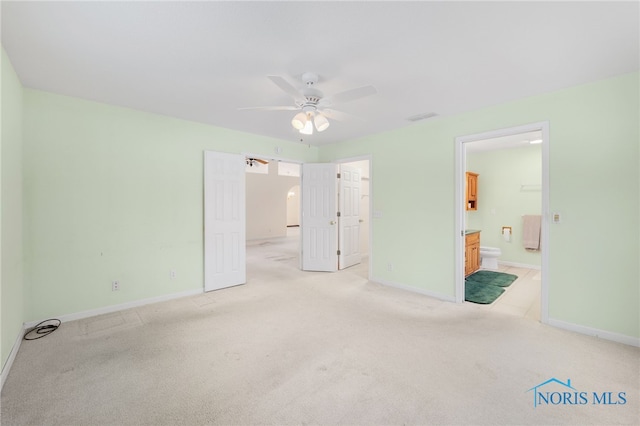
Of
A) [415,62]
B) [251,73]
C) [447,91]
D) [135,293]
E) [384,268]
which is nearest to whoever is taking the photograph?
[415,62]

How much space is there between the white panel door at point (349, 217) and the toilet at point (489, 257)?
2.44m

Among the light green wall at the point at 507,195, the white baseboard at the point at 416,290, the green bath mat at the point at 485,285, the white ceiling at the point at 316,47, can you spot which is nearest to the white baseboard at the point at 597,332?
the green bath mat at the point at 485,285

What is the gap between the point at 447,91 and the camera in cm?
298

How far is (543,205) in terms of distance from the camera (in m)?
3.04

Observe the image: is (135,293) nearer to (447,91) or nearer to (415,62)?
(415,62)

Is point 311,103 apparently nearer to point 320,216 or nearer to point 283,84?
point 283,84

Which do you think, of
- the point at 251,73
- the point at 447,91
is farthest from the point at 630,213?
the point at 251,73

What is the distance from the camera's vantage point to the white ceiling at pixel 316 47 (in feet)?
5.78

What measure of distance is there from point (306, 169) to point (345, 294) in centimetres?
247

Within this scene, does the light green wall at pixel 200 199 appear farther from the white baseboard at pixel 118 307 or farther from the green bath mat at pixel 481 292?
the green bath mat at pixel 481 292

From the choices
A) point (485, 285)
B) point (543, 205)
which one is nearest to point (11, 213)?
point (543, 205)

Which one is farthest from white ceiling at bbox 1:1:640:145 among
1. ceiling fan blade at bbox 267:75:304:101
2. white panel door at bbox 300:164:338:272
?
white panel door at bbox 300:164:338:272

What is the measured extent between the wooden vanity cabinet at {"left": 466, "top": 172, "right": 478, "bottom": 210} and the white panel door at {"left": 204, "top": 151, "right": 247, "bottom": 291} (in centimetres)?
452

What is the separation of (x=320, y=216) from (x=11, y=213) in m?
3.98
